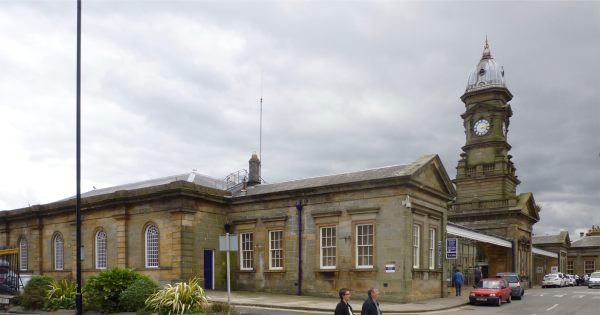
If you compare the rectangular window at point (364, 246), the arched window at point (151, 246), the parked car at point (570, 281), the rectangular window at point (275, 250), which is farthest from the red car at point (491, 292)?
the parked car at point (570, 281)

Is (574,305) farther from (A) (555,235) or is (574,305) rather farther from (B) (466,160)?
(A) (555,235)

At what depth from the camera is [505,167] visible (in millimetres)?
53594

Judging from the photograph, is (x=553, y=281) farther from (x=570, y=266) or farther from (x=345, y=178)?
(x=570, y=266)

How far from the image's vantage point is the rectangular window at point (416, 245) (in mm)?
25734

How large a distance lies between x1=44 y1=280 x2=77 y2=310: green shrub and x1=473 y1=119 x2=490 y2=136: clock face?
44146 millimetres

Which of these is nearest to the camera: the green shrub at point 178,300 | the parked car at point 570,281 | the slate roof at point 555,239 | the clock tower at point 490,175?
the green shrub at point 178,300

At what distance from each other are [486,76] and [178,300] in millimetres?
46648

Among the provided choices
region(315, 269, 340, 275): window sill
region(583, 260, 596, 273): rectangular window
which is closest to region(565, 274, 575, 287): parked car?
region(583, 260, 596, 273): rectangular window

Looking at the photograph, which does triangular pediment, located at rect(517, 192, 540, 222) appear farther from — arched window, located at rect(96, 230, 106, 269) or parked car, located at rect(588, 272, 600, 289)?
arched window, located at rect(96, 230, 106, 269)

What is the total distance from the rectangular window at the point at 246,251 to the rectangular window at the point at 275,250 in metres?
1.52

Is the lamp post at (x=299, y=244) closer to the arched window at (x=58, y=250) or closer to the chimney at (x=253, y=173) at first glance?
the chimney at (x=253, y=173)

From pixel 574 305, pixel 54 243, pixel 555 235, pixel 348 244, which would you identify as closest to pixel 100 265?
pixel 54 243

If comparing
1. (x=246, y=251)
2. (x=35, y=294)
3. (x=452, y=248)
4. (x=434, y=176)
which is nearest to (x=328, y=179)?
(x=434, y=176)

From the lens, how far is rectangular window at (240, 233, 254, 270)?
98.9 feet
